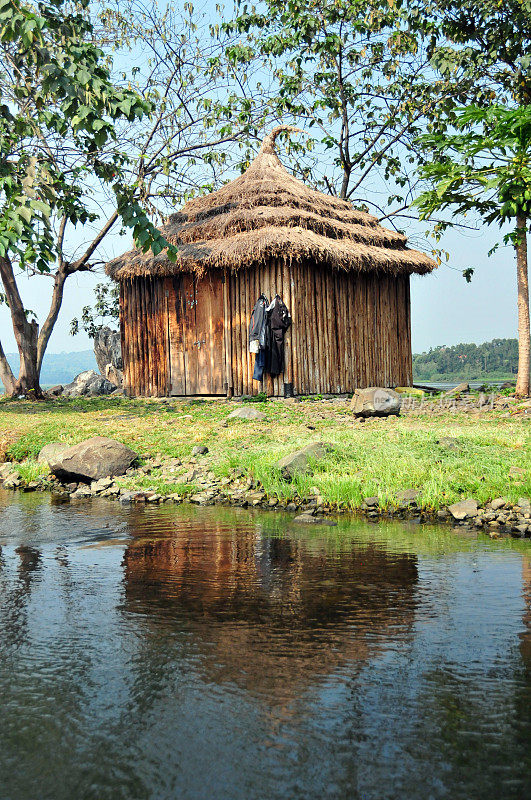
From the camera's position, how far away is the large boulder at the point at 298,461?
7.71m

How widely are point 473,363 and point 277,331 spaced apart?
36.4 metres

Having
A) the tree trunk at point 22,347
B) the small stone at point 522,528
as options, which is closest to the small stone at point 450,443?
the small stone at point 522,528

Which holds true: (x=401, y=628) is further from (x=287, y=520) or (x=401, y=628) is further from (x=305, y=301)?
(x=305, y=301)

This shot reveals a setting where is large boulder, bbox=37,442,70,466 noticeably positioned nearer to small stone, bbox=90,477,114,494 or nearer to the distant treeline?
small stone, bbox=90,477,114,494

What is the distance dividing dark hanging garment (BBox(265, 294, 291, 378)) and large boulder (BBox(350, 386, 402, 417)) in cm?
360

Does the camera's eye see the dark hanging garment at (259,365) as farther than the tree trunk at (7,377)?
No

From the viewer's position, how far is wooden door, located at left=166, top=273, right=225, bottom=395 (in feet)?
52.2

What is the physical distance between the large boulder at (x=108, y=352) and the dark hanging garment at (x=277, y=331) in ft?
35.1

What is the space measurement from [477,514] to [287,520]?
5.66 ft

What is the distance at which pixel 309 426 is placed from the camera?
1061 centimetres

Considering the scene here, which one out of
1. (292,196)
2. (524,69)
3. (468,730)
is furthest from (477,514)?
(524,69)

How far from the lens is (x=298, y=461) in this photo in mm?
7777

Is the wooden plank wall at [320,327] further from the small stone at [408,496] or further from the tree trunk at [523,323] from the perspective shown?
the small stone at [408,496]

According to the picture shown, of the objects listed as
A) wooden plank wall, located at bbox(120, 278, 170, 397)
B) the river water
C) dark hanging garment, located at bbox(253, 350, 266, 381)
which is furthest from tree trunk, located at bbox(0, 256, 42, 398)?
the river water
